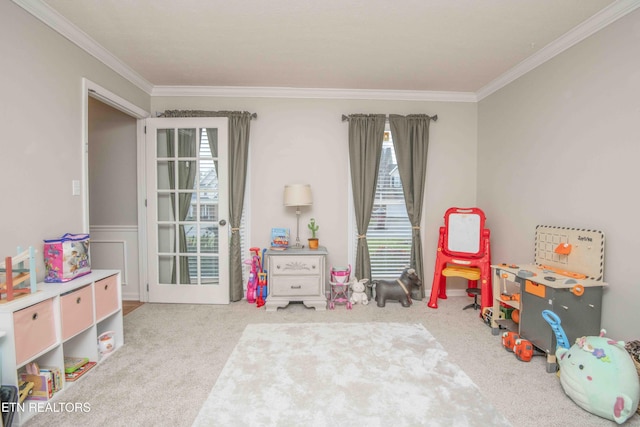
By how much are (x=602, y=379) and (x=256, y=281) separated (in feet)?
9.75

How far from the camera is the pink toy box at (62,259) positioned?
2.09 meters

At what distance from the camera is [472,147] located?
386 cm

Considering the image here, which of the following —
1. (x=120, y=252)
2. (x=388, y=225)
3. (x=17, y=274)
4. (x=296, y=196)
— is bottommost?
(x=120, y=252)

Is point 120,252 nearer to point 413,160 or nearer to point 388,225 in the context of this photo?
point 388,225

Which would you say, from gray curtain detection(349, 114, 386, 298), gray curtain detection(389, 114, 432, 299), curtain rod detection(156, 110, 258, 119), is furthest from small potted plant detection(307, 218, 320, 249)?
curtain rod detection(156, 110, 258, 119)

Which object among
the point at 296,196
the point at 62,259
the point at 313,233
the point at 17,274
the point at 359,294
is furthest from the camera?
the point at 313,233

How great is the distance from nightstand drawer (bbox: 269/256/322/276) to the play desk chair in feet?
4.44

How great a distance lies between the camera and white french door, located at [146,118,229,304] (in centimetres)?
350

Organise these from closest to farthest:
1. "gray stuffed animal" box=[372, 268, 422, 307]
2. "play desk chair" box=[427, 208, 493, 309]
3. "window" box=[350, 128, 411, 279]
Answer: "play desk chair" box=[427, 208, 493, 309]
"gray stuffed animal" box=[372, 268, 422, 307]
"window" box=[350, 128, 411, 279]

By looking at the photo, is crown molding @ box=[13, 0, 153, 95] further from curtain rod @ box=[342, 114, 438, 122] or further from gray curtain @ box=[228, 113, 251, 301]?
curtain rod @ box=[342, 114, 438, 122]

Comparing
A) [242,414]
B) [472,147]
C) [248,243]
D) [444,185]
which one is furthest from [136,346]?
[472,147]

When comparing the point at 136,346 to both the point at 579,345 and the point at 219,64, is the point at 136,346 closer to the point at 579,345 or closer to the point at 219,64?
the point at 219,64

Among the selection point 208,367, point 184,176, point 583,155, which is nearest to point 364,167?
point 583,155

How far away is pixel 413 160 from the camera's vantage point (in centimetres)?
373
